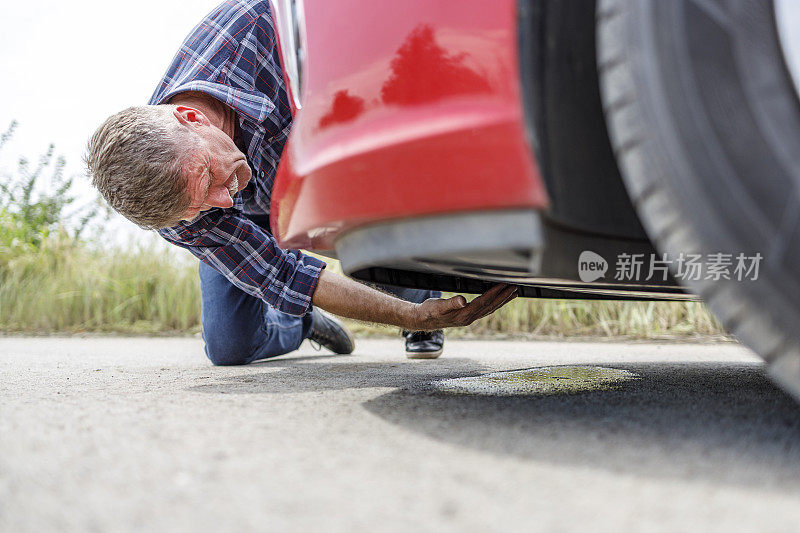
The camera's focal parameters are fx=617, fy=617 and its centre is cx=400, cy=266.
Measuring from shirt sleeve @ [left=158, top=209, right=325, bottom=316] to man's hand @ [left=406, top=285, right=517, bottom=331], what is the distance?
361 mm

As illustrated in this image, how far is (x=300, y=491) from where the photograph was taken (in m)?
0.67

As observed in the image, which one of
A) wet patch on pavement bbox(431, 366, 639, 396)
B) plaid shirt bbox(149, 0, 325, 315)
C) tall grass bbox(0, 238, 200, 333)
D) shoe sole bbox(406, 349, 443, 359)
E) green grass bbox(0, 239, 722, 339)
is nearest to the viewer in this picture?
wet patch on pavement bbox(431, 366, 639, 396)

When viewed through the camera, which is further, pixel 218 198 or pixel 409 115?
pixel 218 198

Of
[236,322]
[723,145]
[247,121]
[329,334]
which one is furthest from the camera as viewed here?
[329,334]

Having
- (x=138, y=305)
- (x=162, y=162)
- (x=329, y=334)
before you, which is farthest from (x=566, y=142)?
(x=138, y=305)

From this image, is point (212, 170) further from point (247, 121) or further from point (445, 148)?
point (445, 148)

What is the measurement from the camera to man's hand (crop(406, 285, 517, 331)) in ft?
5.14

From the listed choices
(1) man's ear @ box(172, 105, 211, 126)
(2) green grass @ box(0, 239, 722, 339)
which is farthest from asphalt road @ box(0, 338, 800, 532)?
(2) green grass @ box(0, 239, 722, 339)

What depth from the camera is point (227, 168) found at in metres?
1.76

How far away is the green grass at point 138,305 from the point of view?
408 centimetres

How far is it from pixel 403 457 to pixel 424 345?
1651 mm

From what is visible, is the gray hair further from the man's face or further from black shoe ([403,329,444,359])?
black shoe ([403,329,444,359])

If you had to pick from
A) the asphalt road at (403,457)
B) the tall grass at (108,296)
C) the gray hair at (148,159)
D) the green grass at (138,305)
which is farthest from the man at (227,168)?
the tall grass at (108,296)

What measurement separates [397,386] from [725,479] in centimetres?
88
